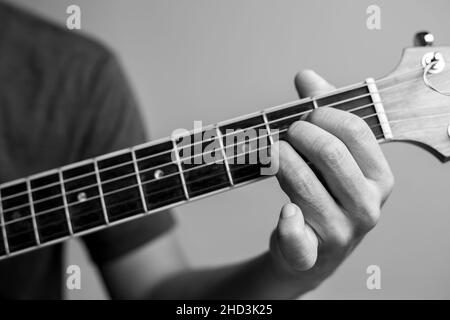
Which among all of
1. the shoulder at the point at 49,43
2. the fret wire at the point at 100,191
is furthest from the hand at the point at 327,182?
the shoulder at the point at 49,43

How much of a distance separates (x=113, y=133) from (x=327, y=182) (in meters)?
0.46

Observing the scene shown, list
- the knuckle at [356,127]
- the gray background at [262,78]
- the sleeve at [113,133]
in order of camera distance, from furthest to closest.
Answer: the gray background at [262,78] → the sleeve at [113,133] → the knuckle at [356,127]

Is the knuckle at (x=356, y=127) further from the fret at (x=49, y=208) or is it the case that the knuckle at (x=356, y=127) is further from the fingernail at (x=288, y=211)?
the fret at (x=49, y=208)

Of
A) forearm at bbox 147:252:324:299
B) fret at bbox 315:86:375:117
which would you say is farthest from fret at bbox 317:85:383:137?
forearm at bbox 147:252:324:299

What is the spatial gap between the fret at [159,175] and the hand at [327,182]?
0.39 feet

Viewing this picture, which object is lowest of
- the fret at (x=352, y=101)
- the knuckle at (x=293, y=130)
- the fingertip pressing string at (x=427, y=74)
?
the knuckle at (x=293, y=130)

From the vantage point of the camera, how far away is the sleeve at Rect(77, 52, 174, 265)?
89 cm

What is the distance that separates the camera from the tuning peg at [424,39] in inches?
23.7

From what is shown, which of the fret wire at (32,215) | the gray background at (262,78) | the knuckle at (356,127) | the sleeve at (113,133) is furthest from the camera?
the gray background at (262,78)

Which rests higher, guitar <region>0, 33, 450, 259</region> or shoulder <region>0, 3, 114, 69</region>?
shoulder <region>0, 3, 114, 69</region>

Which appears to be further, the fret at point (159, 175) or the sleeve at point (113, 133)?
the sleeve at point (113, 133)

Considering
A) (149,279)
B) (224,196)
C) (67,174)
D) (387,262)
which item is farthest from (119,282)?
(387,262)

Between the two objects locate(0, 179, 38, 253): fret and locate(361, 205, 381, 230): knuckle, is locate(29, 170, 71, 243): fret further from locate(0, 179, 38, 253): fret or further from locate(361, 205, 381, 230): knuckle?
locate(361, 205, 381, 230): knuckle

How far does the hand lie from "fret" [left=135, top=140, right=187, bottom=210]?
120 mm
